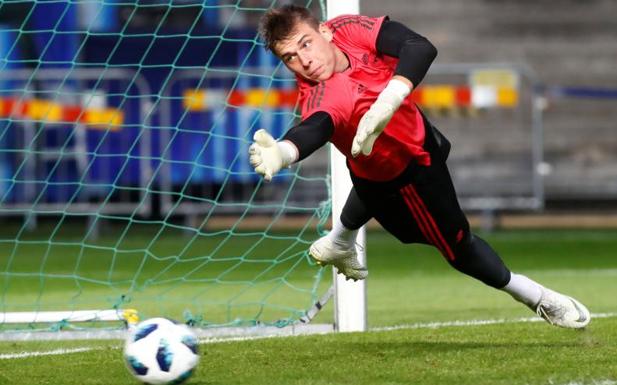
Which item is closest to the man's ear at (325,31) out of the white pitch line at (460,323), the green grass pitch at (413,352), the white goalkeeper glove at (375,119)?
the white goalkeeper glove at (375,119)

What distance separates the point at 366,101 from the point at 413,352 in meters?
1.20

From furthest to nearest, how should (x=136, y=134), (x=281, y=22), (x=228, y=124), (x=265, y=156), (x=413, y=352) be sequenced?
1. (x=228, y=124)
2. (x=136, y=134)
3. (x=413, y=352)
4. (x=281, y=22)
5. (x=265, y=156)

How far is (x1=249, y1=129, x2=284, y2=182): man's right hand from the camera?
4.95 metres

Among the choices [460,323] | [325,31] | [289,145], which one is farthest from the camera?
[460,323]

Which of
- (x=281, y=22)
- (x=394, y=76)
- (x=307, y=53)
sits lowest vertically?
(x=394, y=76)

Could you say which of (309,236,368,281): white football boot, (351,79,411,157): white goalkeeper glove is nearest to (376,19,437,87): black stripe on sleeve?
(351,79,411,157): white goalkeeper glove

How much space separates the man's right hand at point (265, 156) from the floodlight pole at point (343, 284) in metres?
2.20

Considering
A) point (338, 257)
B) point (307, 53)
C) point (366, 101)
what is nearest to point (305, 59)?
point (307, 53)

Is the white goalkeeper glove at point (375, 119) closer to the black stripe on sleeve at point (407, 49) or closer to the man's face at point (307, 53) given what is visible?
the black stripe on sleeve at point (407, 49)

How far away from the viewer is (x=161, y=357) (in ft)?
17.0

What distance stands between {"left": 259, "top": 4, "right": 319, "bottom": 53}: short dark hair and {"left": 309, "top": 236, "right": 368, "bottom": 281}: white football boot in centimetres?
122

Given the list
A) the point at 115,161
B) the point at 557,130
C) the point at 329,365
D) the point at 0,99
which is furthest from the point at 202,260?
the point at 557,130

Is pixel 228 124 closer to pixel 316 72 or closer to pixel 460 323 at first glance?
pixel 460 323

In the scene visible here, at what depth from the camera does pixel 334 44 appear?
577 centimetres
